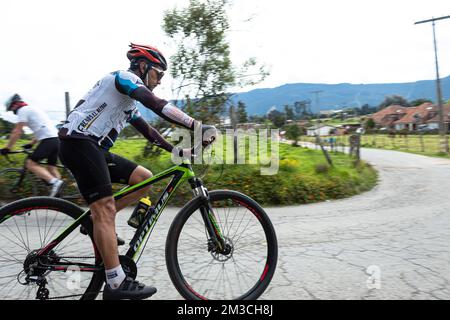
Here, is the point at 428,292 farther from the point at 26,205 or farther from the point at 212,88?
the point at 212,88

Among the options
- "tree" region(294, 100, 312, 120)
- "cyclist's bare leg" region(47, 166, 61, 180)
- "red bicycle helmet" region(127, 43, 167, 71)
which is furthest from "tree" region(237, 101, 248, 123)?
"tree" region(294, 100, 312, 120)

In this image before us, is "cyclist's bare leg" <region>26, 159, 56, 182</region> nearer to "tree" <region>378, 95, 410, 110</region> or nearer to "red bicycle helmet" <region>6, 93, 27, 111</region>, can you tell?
"red bicycle helmet" <region>6, 93, 27, 111</region>

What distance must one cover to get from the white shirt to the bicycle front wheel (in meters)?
4.71

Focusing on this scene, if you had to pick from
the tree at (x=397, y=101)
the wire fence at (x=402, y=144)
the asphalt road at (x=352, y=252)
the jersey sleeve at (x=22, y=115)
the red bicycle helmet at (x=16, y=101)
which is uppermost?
the tree at (x=397, y=101)

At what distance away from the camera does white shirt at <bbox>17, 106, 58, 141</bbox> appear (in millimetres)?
6961

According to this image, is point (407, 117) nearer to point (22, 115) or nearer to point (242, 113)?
point (242, 113)

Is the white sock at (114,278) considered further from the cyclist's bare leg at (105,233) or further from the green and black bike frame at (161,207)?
the green and black bike frame at (161,207)

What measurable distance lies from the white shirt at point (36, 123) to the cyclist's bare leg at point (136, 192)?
14.2ft

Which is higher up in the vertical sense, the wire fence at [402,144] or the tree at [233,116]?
the wire fence at [402,144]

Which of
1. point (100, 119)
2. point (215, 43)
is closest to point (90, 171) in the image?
point (100, 119)

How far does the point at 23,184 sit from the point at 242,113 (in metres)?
6.41

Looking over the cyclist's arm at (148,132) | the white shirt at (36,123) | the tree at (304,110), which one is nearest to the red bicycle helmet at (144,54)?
the cyclist's arm at (148,132)

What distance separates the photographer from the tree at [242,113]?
11.7m

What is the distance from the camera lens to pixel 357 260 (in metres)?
4.58
